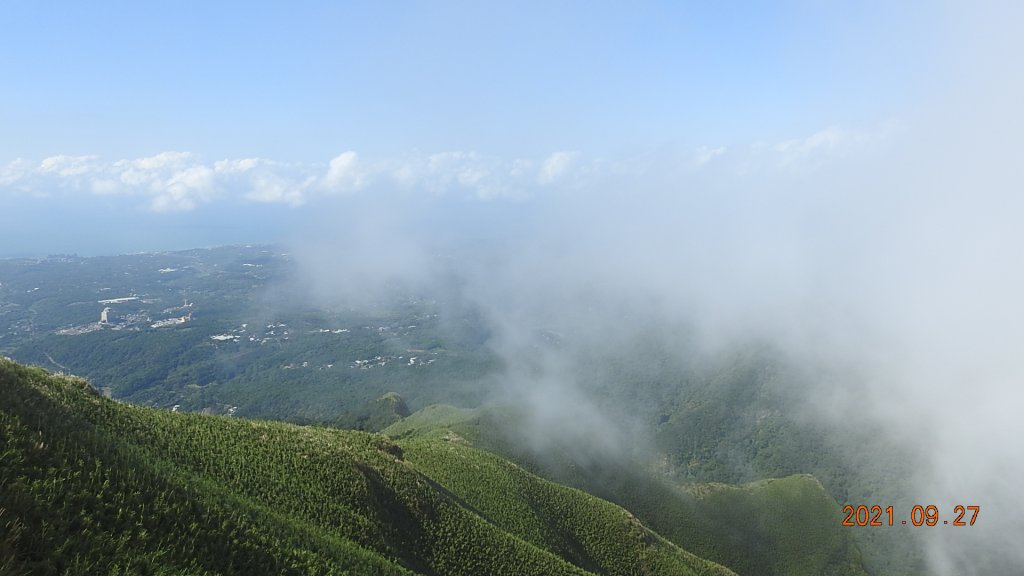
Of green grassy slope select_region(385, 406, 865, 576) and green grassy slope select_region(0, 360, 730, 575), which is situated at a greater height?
green grassy slope select_region(0, 360, 730, 575)

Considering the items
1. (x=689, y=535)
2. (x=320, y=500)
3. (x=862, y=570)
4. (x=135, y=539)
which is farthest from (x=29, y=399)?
(x=862, y=570)

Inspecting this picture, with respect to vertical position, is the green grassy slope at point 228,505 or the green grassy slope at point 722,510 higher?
the green grassy slope at point 228,505

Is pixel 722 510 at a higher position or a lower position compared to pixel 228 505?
lower

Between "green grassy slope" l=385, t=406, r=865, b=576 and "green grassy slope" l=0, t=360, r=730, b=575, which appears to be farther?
"green grassy slope" l=385, t=406, r=865, b=576

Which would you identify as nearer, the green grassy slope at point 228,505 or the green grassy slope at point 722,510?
the green grassy slope at point 228,505
